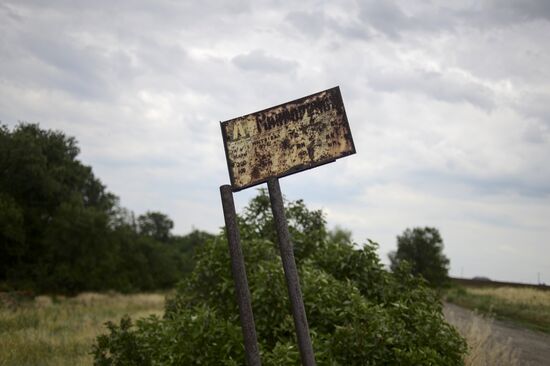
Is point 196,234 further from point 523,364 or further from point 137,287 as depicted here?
point 523,364

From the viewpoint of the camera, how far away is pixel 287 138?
370cm

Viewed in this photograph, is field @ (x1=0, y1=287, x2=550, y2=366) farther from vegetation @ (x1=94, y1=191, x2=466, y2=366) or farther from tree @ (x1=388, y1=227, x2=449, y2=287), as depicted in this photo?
tree @ (x1=388, y1=227, x2=449, y2=287)

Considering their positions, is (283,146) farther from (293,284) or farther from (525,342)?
(525,342)

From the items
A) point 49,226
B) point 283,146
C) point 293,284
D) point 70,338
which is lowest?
point 70,338

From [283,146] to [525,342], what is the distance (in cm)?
1105

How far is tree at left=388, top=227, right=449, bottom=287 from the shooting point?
33469 mm

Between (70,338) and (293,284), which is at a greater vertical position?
(293,284)

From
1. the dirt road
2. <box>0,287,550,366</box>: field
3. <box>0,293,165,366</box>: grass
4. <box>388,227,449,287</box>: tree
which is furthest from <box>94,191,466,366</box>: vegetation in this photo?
<box>388,227,449,287</box>: tree

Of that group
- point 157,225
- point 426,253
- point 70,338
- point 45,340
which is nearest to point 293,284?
point 45,340

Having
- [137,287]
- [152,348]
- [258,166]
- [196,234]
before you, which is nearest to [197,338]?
[152,348]

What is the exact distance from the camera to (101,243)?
3822cm

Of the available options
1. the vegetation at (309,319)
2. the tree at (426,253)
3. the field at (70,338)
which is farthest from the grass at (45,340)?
the tree at (426,253)

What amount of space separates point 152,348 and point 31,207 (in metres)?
35.3

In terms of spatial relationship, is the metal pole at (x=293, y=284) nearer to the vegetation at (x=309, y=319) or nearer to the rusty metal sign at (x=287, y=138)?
the rusty metal sign at (x=287, y=138)
